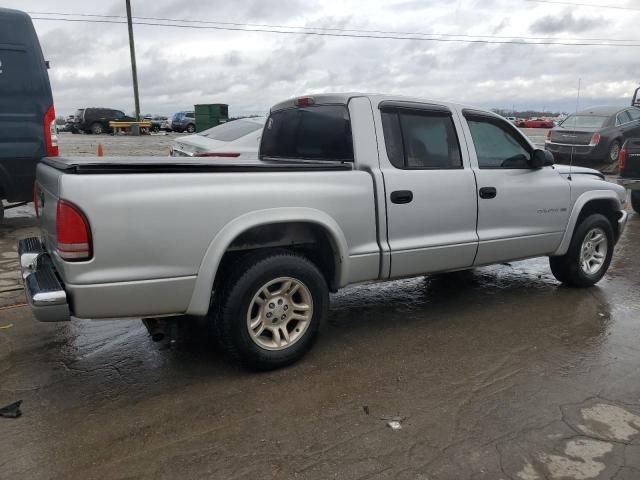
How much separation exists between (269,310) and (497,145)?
266cm

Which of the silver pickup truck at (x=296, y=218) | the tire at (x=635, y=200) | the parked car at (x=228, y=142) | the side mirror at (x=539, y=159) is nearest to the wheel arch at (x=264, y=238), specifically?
the silver pickup truck at (x=296, y=218)

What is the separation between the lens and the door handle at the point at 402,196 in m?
4.07

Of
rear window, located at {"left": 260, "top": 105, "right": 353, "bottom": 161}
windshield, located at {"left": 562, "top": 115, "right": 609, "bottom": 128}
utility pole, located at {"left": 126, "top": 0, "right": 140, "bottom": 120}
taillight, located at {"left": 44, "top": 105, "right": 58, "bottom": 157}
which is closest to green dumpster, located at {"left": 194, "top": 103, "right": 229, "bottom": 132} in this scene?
utility pole, located at {"left": 126, "top": 0, "right": 140, "bottom": 120}

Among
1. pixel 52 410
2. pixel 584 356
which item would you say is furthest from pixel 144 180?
pixel 584 356

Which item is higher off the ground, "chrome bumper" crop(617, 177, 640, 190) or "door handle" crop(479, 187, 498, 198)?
"door handle" crop(479, 187, 498, 198)

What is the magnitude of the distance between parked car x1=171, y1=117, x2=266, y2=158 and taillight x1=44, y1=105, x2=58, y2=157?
1944mm

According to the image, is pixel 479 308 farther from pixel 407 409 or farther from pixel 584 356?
pixel 407 409

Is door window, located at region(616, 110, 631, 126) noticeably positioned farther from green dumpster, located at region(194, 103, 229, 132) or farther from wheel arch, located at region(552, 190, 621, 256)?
green dumpster, located at region(194, 103, 229, 132)

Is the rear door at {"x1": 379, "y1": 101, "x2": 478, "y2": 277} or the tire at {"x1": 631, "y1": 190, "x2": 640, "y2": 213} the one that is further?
the tire at {"x1": 631, "y1": 190, "x2": 640, "y2": 213}

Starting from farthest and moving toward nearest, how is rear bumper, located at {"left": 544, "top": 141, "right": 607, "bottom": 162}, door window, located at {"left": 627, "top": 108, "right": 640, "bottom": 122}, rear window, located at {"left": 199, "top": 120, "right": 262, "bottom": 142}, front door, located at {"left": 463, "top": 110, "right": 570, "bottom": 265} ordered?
door window, located at {"left": 627, "top": 108, "right": 640, "bottom": 122}
rear bumper, located at {"left": 544, "top": 141, "right": 607, "bottom": 162}
rear window, located at {"left": 199, "top": 120, "right": 262, "bottom": 142}
front door, located at {"left": 463, "top": 110, "right": 570, "bottom": 265}

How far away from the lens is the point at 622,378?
371 centimetres

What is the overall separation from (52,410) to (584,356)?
360cm

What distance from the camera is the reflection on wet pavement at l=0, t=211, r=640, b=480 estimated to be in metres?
2.77

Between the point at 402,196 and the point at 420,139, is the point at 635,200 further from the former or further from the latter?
the point at 402,196
